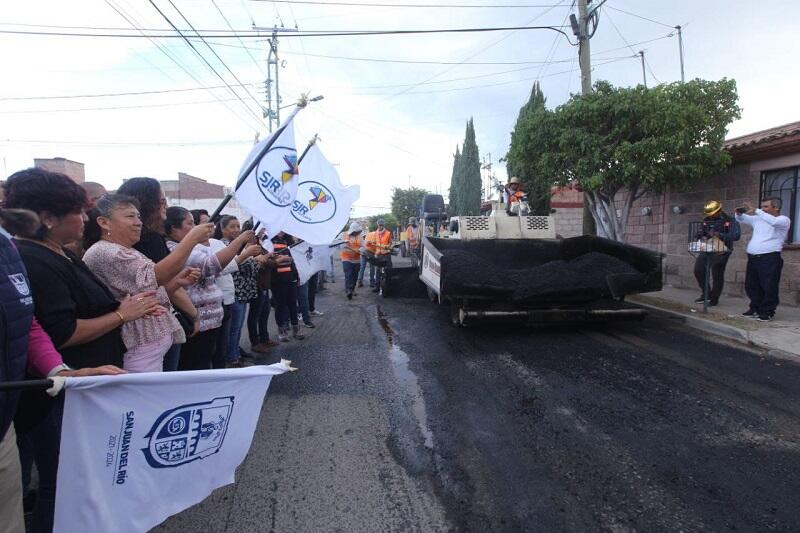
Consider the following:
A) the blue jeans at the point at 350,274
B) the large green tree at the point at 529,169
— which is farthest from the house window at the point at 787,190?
the blue jeans at the point at 350,274

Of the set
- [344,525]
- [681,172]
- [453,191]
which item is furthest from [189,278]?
[453,191]

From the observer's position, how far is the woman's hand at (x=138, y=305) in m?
2.07

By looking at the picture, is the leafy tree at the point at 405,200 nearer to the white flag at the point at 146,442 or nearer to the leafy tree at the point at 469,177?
the leafy tree at the point at 469,177

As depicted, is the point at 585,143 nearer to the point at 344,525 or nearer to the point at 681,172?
the point at 681,172

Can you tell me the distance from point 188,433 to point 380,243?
8655mm

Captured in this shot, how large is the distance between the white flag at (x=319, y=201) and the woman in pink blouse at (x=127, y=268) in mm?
1816

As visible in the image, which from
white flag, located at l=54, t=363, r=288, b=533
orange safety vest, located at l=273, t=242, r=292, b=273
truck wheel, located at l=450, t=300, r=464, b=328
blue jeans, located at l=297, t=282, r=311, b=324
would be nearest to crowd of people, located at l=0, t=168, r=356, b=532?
white flag, located at l=54, t=363, r=288, b=533

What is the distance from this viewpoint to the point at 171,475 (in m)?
1.86

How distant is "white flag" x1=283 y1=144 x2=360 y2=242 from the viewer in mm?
4309

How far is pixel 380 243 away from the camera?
1042cm

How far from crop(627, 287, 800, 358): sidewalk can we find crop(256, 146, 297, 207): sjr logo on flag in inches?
227

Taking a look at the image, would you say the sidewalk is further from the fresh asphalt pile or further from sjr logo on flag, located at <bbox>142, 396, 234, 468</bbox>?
sjr logo on flag, located at <bbox>142, 396, 234, 468</bbox>

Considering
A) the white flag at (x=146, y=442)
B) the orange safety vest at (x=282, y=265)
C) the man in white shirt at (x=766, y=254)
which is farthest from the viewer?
the man in white shirt at (x=766, y=254)

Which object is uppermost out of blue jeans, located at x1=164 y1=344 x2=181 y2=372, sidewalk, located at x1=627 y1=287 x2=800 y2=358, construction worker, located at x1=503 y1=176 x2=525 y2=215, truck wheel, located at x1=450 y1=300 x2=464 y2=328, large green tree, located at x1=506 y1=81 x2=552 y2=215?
large green tree, located at x1=506 y1=81 x2=552 y2=215
